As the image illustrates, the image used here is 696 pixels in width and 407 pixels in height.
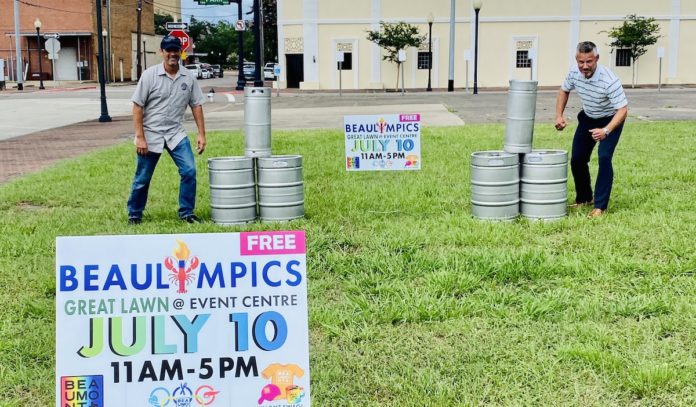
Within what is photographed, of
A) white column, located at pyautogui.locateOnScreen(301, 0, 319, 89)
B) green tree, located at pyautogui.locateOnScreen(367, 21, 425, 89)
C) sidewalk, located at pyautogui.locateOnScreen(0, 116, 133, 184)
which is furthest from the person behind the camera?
white column, located at pyautogui.locateOnScreen(301, 0, 319, 89)

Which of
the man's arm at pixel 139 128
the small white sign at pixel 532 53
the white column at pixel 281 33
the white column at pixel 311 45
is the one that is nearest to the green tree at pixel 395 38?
the white column at pixel 311 45

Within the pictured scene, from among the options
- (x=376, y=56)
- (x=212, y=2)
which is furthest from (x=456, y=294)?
(x=376, y=56)

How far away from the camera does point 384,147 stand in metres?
10.8

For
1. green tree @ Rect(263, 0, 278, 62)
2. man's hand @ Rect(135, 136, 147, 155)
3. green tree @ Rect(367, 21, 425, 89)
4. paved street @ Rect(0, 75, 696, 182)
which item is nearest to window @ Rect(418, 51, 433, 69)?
green tree @ Rect(367, 21, 425, 89)

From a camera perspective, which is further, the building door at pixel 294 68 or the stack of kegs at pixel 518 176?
the building door at pixel 294 68

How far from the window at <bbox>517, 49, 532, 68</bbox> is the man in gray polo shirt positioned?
1708 inches

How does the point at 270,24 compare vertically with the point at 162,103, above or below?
above

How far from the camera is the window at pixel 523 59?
49.3 metres

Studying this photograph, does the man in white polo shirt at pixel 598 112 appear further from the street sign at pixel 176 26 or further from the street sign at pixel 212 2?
the street sign at pixel 212 2

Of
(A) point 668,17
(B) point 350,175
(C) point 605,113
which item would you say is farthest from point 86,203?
(A) point 668,17

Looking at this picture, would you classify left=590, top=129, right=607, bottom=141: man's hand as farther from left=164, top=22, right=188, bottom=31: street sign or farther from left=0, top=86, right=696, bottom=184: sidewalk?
left=164, top=22, right=188, bottom=31: street sign

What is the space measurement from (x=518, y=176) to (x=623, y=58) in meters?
44.4

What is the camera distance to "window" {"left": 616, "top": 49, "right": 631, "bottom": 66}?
48.8m

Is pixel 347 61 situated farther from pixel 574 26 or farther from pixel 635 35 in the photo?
pixel 635 35
